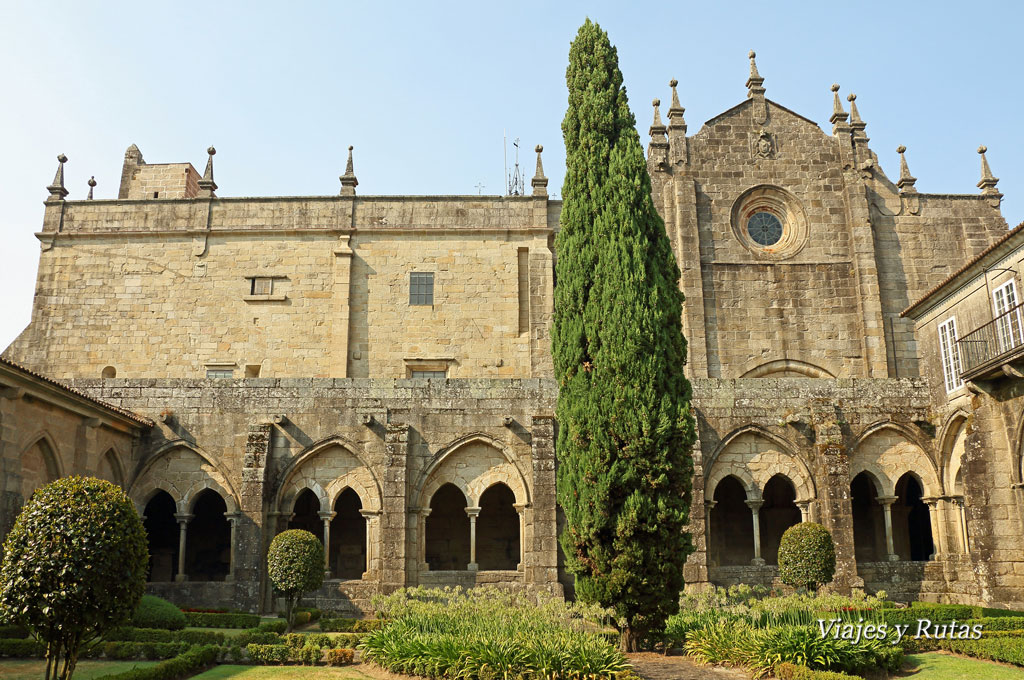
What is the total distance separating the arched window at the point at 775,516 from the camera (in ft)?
67.9

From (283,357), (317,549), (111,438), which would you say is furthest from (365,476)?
(283,357)

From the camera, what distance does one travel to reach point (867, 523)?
2047cm

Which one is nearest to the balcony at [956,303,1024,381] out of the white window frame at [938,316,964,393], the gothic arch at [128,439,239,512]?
the white window frame at [938,316,964,393]

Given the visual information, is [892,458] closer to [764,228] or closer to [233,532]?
[764,228]

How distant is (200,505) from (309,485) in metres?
4.68

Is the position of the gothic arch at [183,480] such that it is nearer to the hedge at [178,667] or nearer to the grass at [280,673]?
the hedge at [178,667]

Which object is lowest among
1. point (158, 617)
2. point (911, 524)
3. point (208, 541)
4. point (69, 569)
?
point (158, 617)

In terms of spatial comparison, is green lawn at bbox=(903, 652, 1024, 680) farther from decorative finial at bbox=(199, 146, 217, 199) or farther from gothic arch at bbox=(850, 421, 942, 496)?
decorative finial at bbox=(199, 146, 217, 199)

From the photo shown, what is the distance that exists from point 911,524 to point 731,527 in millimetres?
4480

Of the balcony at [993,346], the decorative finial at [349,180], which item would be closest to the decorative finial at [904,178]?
the balcony at [993,346]

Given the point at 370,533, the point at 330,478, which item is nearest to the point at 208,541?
the point at 330,478

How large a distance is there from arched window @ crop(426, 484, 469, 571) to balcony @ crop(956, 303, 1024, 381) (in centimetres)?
1157

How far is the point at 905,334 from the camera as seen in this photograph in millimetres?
22828

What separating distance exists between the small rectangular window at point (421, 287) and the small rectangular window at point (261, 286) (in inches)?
155
